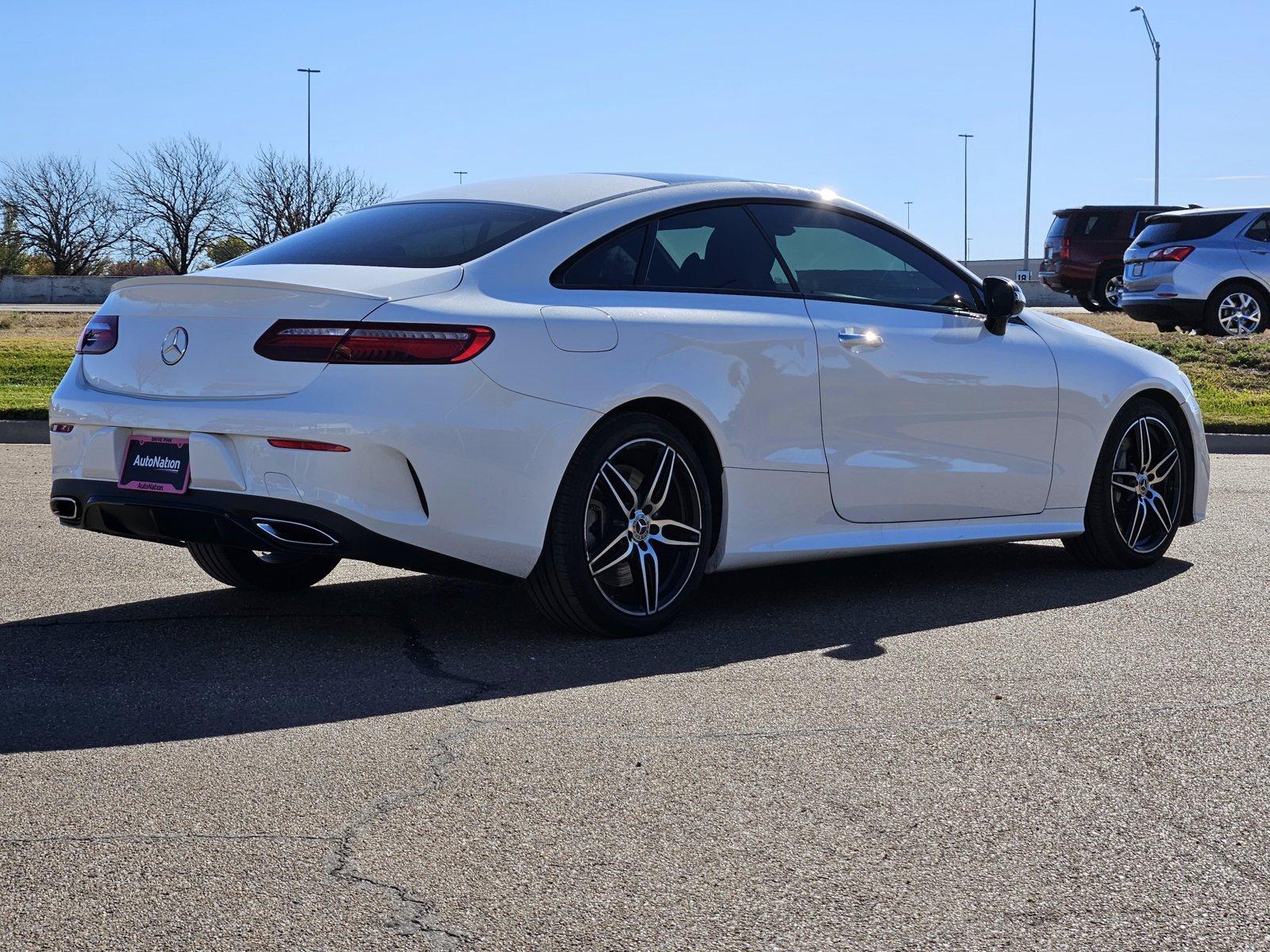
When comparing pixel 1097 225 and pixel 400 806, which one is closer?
pixel 400 806

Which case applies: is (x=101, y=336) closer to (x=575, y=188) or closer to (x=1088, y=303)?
Result: (x=575, y=188)

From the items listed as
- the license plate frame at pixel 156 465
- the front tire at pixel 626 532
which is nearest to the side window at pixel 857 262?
the front tire at pixel 626 532

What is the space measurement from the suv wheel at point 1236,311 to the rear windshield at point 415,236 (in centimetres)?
1523

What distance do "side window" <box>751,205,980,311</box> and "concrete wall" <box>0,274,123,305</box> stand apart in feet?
182

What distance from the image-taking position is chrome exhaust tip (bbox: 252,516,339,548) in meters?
4.62

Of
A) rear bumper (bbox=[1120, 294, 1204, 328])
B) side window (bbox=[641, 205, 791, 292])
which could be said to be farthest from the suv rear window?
side window (bbox=[641, 205, 791, 292])

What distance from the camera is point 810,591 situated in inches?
249

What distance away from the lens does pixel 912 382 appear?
19.5 ft

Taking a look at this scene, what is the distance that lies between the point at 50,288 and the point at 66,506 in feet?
188

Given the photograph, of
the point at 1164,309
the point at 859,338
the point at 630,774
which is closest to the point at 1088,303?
the point at 1164,309

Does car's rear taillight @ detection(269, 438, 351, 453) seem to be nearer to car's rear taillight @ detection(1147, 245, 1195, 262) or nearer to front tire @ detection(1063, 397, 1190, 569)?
front tire @ detection(1063, 397, 1190, 569)

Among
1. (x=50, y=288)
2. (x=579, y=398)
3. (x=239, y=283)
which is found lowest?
(x=579, y=398)

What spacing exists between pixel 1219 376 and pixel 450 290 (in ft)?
45.6

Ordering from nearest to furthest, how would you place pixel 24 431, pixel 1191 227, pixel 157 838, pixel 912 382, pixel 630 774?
pixel 157 838
pixel 630 774
pixel 912 382
pixel 24 431
pixel 1191 227
